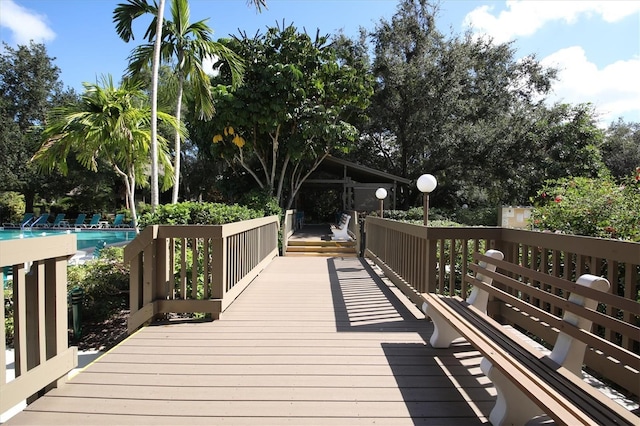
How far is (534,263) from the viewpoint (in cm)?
317

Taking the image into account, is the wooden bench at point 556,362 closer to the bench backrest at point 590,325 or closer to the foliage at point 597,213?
the bench backrest at point 590,325

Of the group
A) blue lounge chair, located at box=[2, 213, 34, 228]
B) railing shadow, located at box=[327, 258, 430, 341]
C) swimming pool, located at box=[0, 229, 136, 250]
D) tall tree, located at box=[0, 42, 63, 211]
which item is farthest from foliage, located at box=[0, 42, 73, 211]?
railing shadow, located at box=[327, 258, 430, 341]

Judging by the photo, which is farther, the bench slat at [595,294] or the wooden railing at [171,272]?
the wooden railing at [171,272]

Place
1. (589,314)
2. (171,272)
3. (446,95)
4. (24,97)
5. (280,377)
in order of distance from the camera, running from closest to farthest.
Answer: (589,314) < (280,377) < (171,272) < (446,95) < (24,97)

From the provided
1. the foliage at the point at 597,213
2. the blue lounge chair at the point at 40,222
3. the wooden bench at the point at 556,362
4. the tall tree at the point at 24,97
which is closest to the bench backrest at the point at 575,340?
the wooden bench at the point at 556,362

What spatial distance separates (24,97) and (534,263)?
32.8 metres

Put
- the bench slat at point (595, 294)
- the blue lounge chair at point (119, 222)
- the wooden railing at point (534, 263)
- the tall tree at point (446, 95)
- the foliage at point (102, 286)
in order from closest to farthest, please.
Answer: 1. the bench slat at point (595, 294)
2. the wooden railing at point (534, 263)
3. the foliage at point (102, 286)
4. the tall tree at point (446, 95)
5. the blue lounge chair at point (119, 222)

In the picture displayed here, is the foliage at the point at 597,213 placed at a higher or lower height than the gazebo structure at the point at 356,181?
lower

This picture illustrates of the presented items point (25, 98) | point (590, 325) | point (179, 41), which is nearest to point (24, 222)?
point (25, 98)

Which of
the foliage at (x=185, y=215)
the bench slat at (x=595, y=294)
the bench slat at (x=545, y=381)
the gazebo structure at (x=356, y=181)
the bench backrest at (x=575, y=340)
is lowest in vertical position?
the bench slat at (x=545, y=381)

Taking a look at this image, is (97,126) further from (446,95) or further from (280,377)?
(446,95)

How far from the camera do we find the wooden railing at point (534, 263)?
2.11 metres

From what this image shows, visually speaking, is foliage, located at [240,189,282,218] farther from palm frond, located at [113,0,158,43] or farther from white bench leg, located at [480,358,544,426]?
white bench leg, located at [480,358,544,426]

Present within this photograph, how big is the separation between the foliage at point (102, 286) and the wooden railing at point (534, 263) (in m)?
4.60
